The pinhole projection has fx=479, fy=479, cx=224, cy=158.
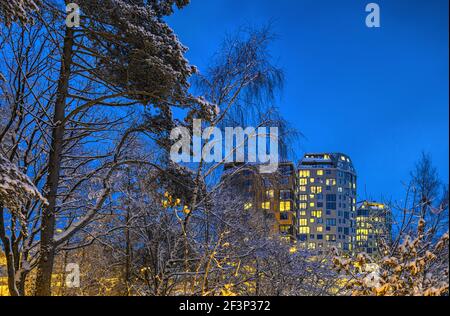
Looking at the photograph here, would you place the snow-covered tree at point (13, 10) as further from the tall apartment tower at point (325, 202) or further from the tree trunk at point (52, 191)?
the tall apartment tower at point (325, 202)

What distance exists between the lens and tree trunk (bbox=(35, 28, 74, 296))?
7.57 meters

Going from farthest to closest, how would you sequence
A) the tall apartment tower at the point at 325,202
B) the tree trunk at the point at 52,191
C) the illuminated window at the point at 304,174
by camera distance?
the tall apartment tower at the point at 325,202 < the illuminated window at the point at 304,174 < the tree trunk at the point at 52,191

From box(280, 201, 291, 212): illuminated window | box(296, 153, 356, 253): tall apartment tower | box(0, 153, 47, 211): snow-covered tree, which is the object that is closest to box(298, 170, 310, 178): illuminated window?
box(296, 153, 356, 253): tall apartment tower

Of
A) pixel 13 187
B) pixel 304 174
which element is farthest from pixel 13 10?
pixel 304 174

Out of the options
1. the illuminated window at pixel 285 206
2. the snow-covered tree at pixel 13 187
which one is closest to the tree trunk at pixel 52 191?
the snow-covered tree at pixel 13 187

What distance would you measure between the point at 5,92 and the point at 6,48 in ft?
2.92

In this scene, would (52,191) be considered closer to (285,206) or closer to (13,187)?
(13,187)

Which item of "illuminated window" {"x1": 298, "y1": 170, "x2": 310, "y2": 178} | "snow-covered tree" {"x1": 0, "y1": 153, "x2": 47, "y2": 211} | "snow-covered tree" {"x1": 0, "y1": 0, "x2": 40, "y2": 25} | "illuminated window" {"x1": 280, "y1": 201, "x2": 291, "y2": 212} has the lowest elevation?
"snow-covered tree" {"x1": 0, "y1": 153, "x2": 47, "y2": 211}

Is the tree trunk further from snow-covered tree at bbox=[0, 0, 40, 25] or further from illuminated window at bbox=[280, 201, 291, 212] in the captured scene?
illuminated window at bbox=[280, 201, 291, 212]

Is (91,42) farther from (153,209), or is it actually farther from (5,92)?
(153,209)

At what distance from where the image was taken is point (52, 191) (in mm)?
7781

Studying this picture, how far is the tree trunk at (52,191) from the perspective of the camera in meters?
7.57
